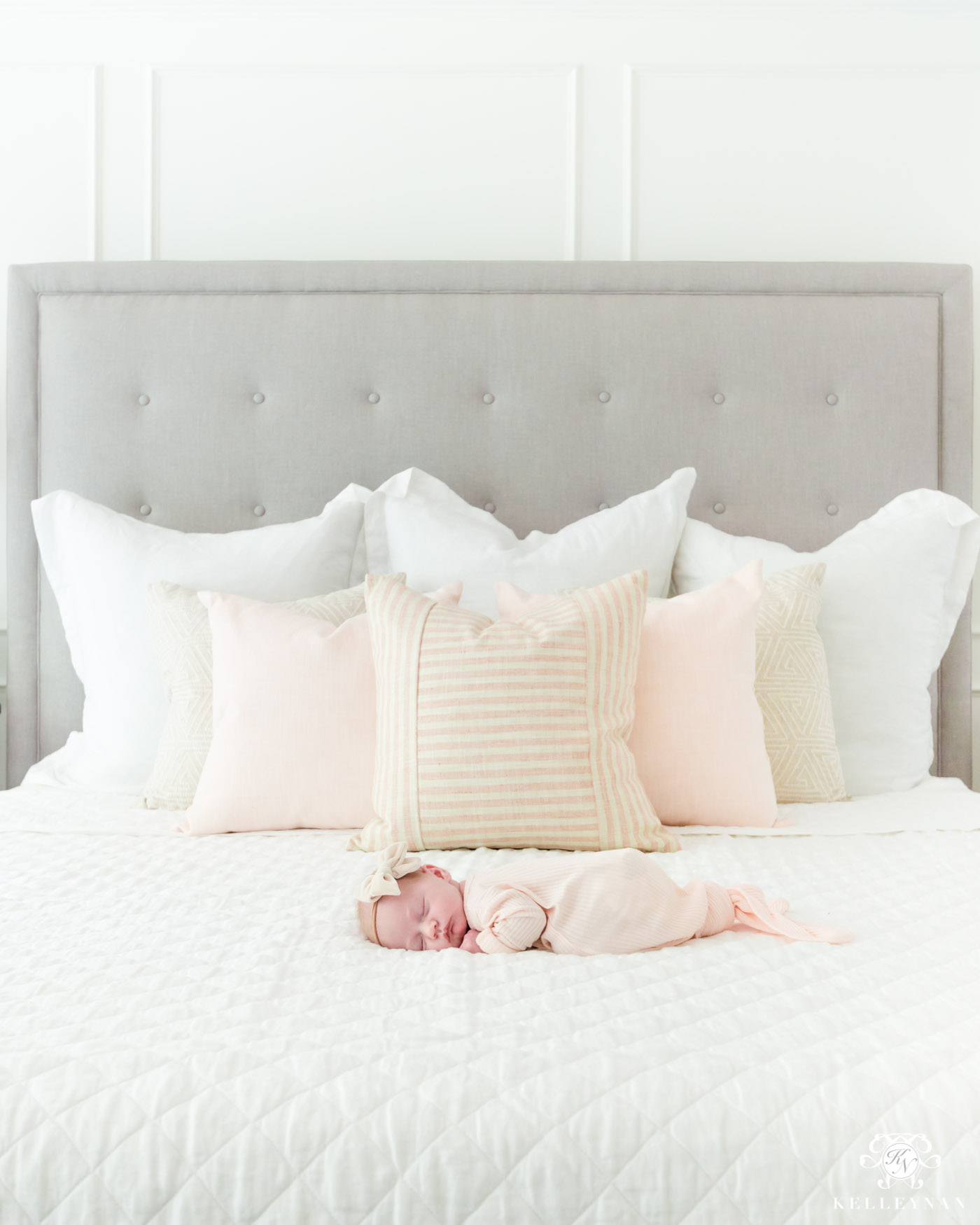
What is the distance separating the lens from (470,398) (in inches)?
77.2

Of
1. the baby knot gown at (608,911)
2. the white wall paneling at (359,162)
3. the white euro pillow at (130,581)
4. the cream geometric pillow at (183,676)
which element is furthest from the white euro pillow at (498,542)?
the baby knot gown at (608,911)

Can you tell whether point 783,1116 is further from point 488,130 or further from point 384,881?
point 488,130

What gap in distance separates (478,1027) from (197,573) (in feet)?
3.70

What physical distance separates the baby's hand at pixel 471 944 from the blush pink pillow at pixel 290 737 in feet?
1.50

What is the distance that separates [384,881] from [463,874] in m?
0.19

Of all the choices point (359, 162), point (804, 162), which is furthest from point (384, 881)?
point (804, 162)

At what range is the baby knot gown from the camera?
0.96 m

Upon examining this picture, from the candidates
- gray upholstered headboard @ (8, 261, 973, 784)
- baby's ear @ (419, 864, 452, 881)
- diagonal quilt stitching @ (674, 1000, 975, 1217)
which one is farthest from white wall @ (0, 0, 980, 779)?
diagonal quilt stitching @ (674, 1000, 975, 1217)

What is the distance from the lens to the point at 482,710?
1.31 metres

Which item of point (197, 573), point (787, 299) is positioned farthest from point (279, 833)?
point (787, 299)

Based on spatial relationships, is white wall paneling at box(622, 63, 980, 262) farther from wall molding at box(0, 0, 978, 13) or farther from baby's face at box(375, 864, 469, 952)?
baby's face at box(375, 864, 469, 952)

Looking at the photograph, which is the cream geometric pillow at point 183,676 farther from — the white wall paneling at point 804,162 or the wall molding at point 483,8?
the wall molding at point 483,8

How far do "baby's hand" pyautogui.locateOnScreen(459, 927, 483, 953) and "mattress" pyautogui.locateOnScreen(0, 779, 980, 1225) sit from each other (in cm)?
4

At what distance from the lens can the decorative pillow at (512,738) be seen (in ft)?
4.27
